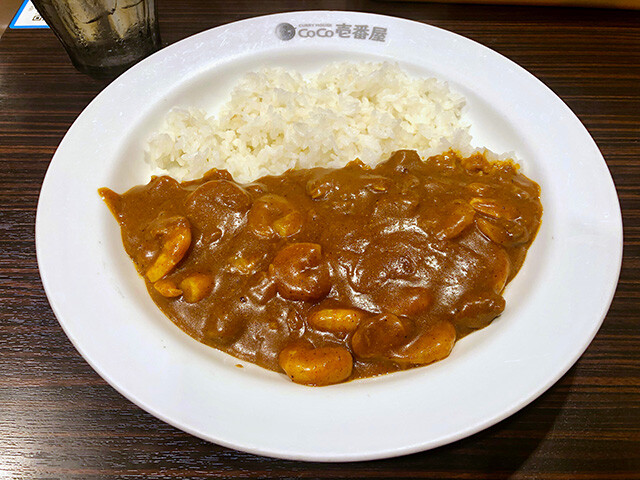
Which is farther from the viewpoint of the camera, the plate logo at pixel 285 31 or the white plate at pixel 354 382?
the plate logo at pixel 285 31

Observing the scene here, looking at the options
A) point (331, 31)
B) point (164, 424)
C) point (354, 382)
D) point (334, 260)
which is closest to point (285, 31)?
point (331, 31)

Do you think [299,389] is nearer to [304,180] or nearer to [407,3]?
[304,180]

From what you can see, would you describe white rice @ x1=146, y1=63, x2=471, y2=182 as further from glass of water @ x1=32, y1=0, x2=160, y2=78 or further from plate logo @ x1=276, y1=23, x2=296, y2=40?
glass of water @ x1=32, y1=0, x2=160, y2=78

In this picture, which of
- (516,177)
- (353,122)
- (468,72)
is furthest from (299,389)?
(468,72)

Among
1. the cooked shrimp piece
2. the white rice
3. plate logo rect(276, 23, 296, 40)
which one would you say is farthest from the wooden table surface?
plate logo rect(276, 23, 296, 40)

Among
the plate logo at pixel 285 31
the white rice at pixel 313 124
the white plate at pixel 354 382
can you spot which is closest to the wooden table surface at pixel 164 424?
the white plate at pixel 354 382

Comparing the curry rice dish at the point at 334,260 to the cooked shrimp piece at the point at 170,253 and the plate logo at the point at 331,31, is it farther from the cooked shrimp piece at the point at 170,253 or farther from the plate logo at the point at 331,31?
the plate logo at the point at 331,31
